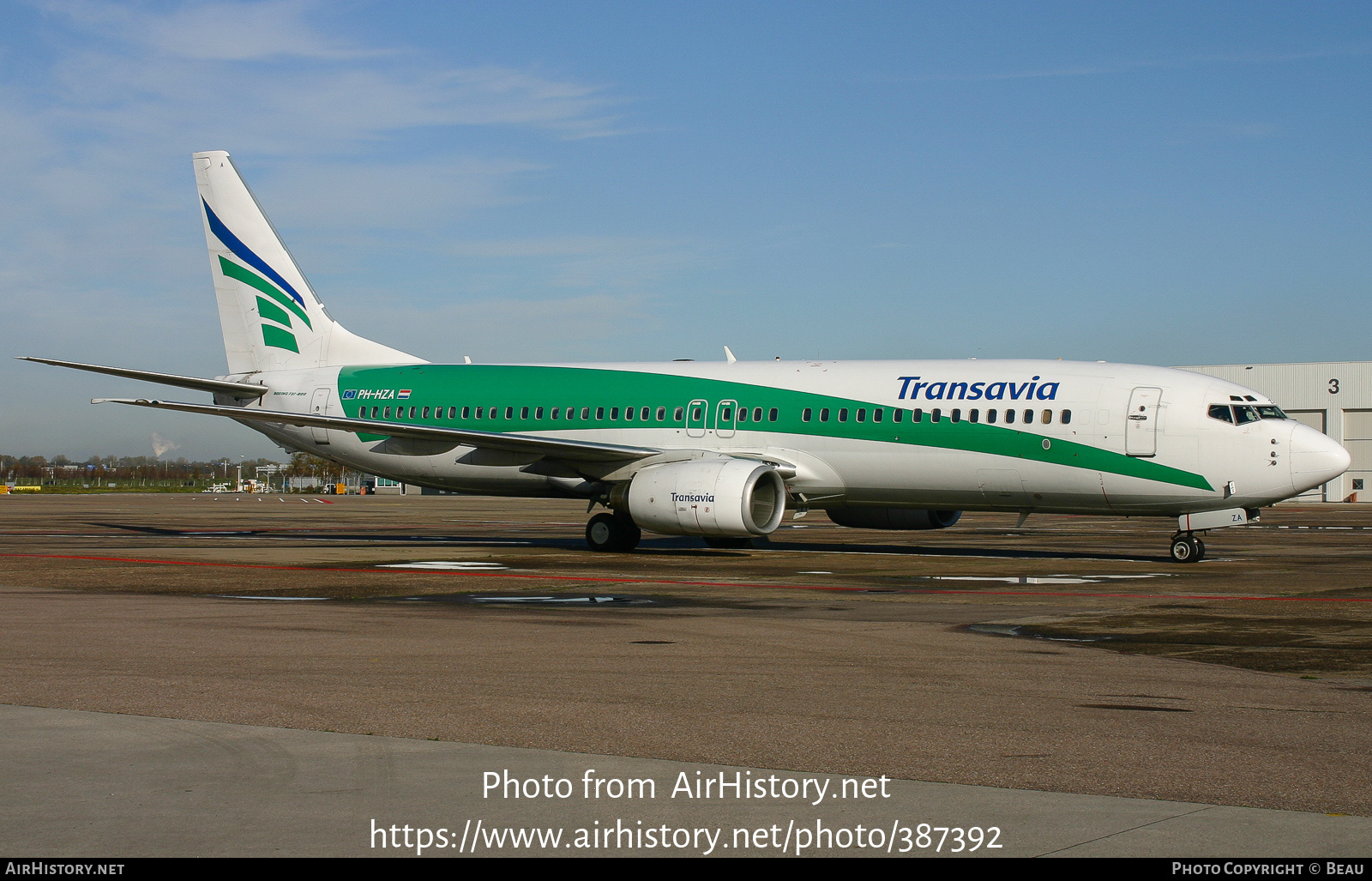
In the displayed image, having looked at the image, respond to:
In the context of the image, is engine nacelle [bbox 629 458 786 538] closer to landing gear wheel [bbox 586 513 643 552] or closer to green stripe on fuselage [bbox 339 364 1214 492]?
landing gear wheel [bbox 586 513 643 552]

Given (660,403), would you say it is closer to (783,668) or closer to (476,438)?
(476,438)

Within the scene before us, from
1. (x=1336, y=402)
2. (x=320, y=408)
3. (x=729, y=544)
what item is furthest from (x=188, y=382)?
(x=1336, y=402)

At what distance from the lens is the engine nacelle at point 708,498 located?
23.8m

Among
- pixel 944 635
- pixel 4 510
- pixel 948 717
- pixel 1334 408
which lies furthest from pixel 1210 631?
pixel 1334 408

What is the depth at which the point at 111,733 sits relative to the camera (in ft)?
24.3

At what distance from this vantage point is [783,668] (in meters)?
10.3

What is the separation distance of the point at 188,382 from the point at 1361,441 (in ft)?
231

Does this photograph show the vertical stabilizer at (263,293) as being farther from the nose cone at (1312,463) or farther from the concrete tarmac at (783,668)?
the nose cone at (1312,463)

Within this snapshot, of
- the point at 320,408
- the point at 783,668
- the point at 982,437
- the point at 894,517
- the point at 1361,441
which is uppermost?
the point at 1361,441

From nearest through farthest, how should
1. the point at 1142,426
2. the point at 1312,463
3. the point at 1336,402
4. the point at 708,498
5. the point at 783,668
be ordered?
the point at 783,668, the point at 1312,463, the point at 1142,426, the point at 708,498, the point at 1336,402

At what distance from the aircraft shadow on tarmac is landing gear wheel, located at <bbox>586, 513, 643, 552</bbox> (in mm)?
358

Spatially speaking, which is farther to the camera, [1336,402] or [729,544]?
[1336,402]

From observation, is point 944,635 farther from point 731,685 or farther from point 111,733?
point 111,733

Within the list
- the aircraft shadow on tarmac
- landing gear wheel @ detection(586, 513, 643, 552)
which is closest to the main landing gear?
the aircraft shadow on tarmac
